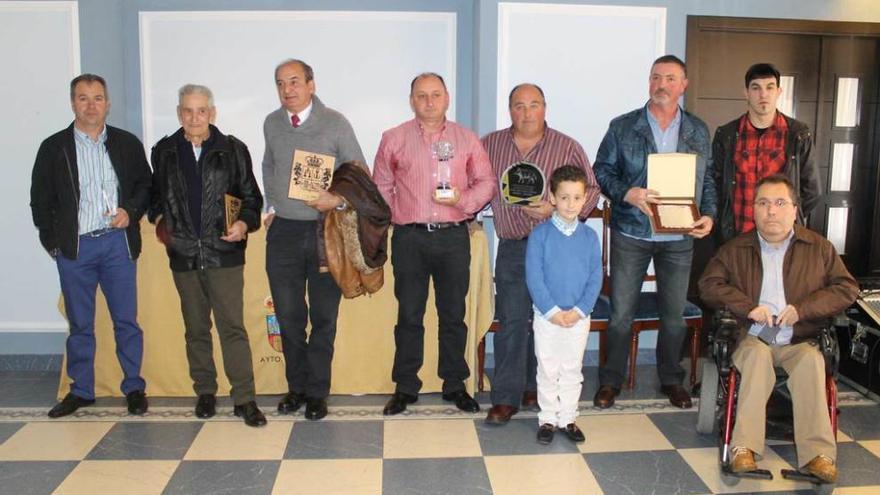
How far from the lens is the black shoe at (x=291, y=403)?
3.63 metres

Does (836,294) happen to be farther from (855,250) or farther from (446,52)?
(446,52)

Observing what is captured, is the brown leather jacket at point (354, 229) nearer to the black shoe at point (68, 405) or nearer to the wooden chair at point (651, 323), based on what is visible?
the wooden chair at point (651, 323)

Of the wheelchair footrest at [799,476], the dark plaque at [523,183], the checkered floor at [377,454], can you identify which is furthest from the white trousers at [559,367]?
the wheelchair footrest at [799,476]

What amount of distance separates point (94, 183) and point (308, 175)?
113cm

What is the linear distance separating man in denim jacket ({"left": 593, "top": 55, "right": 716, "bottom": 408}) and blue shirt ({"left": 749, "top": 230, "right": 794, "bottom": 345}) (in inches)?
16.1

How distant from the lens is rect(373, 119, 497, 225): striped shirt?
11.2 feet

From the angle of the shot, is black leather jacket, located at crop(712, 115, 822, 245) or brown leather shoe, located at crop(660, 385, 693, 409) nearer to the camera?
black leather jacket, located at crop(712, 115, 822, 245)

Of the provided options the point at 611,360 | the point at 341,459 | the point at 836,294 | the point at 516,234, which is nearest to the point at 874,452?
the point at 836,294

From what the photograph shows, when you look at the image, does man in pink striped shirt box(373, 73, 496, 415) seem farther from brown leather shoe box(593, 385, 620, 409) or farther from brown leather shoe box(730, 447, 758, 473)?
brown leather shoe box(730, 447, 758, 473)

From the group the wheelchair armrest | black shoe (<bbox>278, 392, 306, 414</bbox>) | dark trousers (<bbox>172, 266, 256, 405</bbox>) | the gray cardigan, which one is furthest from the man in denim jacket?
dark trousers (<bbox>172, 266, 256, 405</bbox>)

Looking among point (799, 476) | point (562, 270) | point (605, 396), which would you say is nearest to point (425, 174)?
point (562, 270)

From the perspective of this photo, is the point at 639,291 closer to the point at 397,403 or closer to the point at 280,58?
the point at 397,403

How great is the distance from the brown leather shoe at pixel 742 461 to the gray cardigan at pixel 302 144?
2.13 meters

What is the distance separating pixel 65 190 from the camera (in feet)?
11.4
